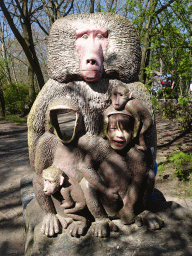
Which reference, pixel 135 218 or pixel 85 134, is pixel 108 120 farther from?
pixel 135 218

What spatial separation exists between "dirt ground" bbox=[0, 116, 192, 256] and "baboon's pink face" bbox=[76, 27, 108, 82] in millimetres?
2250

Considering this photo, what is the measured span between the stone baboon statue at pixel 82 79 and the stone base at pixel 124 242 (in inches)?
3.8

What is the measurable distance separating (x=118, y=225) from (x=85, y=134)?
880 millimetres

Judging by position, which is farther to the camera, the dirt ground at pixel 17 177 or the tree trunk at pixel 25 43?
the tree trunk at pixel 25 43

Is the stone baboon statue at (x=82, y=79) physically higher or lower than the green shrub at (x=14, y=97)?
higher

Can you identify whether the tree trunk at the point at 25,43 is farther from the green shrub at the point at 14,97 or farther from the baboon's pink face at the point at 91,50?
the green shrub at the point at 14,97

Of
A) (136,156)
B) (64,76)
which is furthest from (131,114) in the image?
(64,76)

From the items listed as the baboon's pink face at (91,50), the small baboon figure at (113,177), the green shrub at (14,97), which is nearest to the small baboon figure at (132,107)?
the small baboon figure at (113,177)

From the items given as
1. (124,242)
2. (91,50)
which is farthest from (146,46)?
(124,242)

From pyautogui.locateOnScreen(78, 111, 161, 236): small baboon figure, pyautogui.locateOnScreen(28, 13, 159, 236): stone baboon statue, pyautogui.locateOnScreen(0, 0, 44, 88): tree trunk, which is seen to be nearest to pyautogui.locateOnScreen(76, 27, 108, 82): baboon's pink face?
pyautogui.locateOnScreen(28, 13, 159, 236): stone baboon statue

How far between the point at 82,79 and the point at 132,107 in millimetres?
477

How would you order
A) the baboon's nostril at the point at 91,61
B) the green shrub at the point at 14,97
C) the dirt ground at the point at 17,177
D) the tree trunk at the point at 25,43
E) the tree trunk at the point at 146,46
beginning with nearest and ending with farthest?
1. the baboon's nostril at the point at 91,61
2. the dirt ground at the point at 17,177
3. the tree trunk at the point at 146,46
4. the tree trunk at the point at 25,43
5. the green shrub at the point at 14,97

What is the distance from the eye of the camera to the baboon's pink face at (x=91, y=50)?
1636mm

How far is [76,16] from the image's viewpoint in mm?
1755
